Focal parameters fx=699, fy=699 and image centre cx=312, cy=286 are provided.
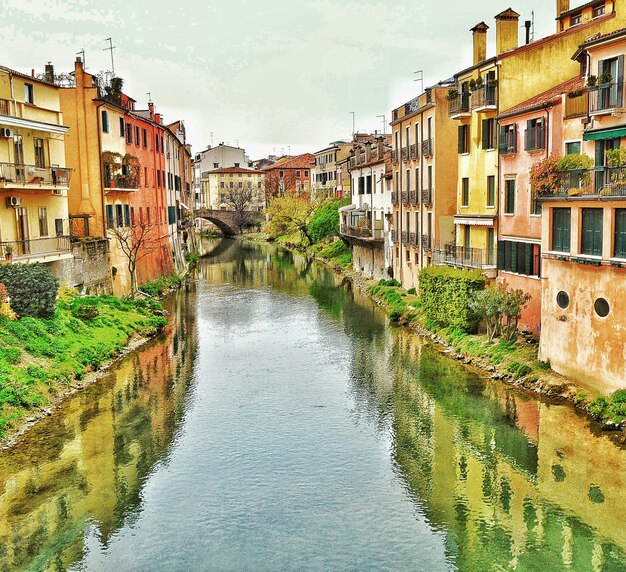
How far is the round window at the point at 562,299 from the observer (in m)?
25.5

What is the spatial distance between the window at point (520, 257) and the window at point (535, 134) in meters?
4.25

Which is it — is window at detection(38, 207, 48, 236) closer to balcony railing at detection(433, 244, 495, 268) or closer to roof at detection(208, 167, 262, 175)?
balcony railing at detection(433, 244, 495, 268)

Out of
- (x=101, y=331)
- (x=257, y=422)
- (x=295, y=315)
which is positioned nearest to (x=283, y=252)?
(x=295, y=315)

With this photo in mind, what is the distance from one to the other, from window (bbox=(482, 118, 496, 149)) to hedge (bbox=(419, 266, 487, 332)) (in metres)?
6.40

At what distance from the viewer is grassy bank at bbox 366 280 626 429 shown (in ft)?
73.5

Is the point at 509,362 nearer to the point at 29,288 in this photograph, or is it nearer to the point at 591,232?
the point at 591,232

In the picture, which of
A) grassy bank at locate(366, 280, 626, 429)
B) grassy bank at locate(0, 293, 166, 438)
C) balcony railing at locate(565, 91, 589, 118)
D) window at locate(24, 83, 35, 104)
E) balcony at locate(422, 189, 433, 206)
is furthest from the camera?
balcony at locate(422, 189, 433, 206)

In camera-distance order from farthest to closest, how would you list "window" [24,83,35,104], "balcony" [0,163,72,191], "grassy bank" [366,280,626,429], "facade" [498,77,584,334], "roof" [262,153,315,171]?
"roof" [262,153,315,171], "window" [24,83,35,104], "balcony" [0,163,72,191], "facade" [498,77,584,334], "grassy bank" [366,280,626,429]

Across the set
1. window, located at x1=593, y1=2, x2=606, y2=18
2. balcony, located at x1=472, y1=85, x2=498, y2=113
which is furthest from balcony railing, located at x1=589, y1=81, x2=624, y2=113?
window, located at x1=593, y1=2, x2=606, y2=18

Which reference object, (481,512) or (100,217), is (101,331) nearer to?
(100,217)

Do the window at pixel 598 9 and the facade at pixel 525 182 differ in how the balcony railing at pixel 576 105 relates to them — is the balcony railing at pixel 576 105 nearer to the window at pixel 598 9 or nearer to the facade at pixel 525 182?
the facade at pixel 525 182

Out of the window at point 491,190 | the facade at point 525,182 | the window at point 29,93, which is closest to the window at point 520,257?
the facade at point 525,182

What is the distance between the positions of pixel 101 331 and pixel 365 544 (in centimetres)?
2112

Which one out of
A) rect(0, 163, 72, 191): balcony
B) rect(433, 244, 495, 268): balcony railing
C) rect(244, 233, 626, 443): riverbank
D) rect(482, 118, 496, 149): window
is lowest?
rect(244, 233, 626, 443): riverbank
